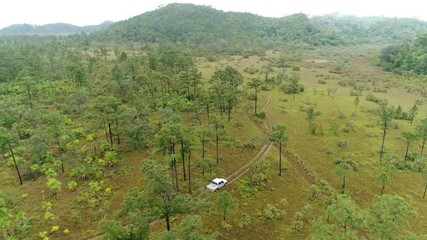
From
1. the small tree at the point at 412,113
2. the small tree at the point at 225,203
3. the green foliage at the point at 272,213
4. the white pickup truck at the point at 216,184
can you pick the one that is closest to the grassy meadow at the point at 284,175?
the green foliage at the point at 272,213

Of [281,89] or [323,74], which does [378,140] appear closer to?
[281,89]

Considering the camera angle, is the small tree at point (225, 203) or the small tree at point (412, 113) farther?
the small tree at point (412, 113)

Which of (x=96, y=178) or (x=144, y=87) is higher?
(x=144, y=87)

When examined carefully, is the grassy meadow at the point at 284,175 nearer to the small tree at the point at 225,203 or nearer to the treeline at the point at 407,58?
the small tree at the point at 225,203

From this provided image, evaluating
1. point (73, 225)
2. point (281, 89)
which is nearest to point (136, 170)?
point (73, 225)

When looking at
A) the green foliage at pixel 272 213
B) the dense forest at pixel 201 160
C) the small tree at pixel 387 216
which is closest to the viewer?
the small tree at pixel 387 216

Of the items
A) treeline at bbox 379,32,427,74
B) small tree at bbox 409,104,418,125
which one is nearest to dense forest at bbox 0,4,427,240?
small tree at bbox 409,104,418,125
